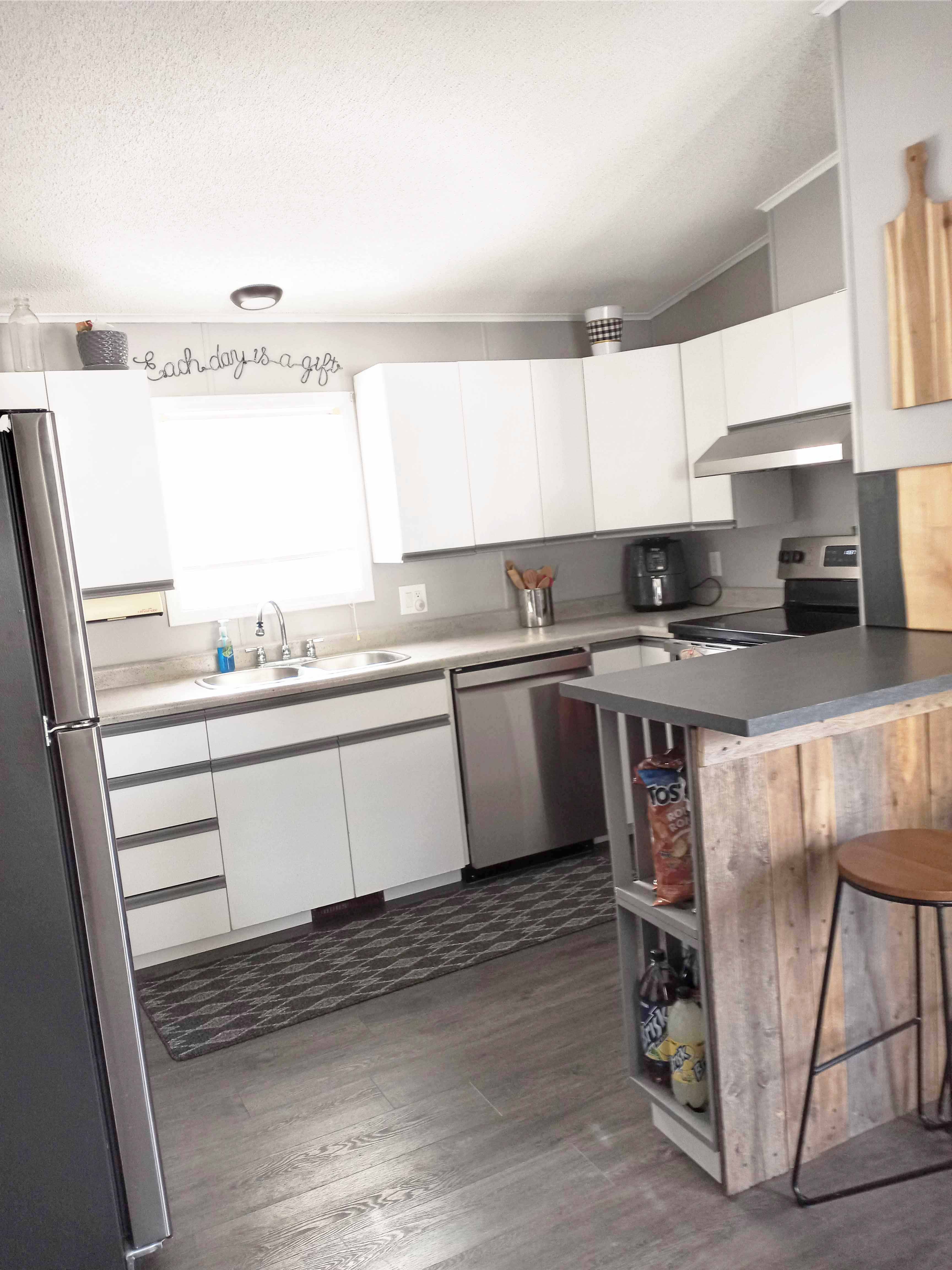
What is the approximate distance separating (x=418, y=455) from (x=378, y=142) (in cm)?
127

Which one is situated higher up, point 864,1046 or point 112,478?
point 112,478

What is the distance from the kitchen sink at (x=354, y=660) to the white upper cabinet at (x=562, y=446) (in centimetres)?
84

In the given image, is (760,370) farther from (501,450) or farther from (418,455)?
(418,455)

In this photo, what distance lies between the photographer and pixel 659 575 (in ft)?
14.0

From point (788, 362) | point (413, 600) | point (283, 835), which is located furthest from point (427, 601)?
point (788, 362)

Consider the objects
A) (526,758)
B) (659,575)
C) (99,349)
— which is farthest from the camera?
(659,575)

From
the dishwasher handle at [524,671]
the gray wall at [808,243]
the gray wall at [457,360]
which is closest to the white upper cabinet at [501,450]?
the gray wall at [457,360]

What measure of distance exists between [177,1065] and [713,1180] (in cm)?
145

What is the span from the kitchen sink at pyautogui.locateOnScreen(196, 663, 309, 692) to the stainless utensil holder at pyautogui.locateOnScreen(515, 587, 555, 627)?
1019 millimetres

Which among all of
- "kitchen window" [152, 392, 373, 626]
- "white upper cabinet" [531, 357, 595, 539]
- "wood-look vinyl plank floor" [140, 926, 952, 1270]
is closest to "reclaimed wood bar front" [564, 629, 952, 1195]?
"wood-look vinyl plank floor" [140, 926, 952, 1270]

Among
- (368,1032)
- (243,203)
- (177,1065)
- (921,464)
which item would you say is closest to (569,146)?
(243,203)

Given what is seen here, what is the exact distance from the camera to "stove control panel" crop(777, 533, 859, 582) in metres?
3.53

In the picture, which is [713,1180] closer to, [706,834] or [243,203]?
[706,834]

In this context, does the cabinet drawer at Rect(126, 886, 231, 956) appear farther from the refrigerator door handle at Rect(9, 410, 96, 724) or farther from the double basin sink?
the refrigerator door handle at Rect(9, 410, 96, 724)
